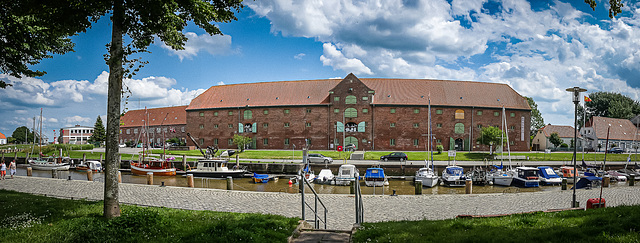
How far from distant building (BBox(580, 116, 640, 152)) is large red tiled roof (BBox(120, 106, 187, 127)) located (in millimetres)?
86222

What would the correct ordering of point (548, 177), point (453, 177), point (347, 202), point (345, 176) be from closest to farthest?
point (347, 202) < point (453, 177) < point (345, 176) < point (548, 177)

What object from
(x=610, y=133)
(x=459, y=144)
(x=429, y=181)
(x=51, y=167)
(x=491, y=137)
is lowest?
(x=51, y=167)

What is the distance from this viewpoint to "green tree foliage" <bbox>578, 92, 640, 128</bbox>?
3398 inches

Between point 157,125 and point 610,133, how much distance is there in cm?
9985

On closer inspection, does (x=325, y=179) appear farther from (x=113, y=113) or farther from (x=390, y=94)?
(x=390, y=94)

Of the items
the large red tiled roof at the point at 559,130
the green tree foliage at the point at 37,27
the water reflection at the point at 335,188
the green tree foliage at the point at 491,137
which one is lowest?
the water reflection at the point at 335,188

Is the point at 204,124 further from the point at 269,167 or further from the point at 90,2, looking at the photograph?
the point at 90,2

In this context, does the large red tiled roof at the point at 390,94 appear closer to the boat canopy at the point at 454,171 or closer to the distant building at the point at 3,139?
the boat canopy at the point at 454,171

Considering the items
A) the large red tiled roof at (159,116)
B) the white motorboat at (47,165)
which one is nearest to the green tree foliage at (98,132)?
the large red tiled roof at (159,116)

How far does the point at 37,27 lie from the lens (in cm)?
1480

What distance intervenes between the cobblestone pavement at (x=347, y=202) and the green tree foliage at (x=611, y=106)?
269 feet

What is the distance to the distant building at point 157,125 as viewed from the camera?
85188 mm

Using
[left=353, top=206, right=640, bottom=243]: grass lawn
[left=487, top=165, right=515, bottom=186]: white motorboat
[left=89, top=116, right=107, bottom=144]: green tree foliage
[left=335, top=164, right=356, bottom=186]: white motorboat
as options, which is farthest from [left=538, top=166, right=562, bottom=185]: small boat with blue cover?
[left=89, top=116, right=107, bottom=144]: green tree foliage

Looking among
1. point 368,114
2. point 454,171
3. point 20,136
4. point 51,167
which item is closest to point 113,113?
point 454,171
